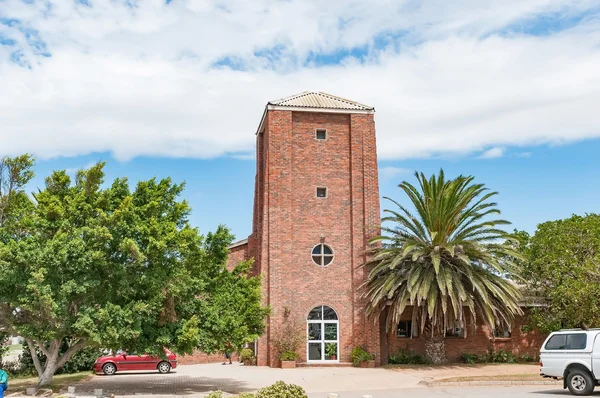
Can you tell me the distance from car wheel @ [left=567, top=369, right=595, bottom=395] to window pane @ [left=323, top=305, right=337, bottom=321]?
1384 centimetres

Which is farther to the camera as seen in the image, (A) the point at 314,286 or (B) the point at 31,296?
(A) the point at 314,286

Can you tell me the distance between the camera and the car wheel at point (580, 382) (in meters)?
18.1

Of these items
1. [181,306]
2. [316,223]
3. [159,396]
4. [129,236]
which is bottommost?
[159,396]

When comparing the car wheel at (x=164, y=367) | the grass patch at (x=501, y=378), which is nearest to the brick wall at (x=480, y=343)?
the grass patch at (x=501, y=378)

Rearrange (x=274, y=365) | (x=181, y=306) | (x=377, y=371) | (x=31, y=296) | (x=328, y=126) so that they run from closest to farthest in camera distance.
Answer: (x=31, y=296) → (x=181, y=306) → (x=377, y=371) → (x=274, y=365) → (x=328, y=126)

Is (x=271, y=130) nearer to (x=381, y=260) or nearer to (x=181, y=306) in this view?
(x=381, y=260)

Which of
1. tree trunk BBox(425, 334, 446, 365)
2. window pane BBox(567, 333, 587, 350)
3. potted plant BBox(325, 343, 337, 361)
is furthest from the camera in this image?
potted plant BBox(325, 343, 337, 361)

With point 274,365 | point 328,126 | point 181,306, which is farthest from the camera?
point 328,126

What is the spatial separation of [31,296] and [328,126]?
17450 millimetres

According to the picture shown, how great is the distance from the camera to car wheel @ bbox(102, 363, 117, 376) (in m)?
28.3

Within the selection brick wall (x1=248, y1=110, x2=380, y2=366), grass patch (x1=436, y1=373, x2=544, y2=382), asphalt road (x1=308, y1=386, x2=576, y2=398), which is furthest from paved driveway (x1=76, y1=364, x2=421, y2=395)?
brick wall (x1=248, y1=110, x2=380, y2=366)

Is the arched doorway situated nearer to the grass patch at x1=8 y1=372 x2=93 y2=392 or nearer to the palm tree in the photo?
the palm tree

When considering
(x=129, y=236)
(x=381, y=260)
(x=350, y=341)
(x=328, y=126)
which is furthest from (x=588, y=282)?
(x=129, y=236)

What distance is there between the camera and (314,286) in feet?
102
